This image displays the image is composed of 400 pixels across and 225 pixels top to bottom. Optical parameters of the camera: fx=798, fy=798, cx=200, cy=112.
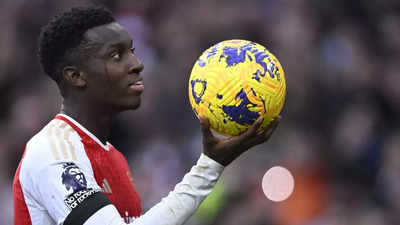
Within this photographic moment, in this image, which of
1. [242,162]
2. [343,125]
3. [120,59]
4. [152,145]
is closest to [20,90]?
[152,145]

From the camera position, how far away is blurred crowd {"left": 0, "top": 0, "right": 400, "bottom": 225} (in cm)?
835

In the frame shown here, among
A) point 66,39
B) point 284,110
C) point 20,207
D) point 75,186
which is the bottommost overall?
point 284,110

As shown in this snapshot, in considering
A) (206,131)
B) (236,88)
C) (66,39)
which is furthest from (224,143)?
(66,39)

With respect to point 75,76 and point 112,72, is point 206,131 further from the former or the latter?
point 75,76

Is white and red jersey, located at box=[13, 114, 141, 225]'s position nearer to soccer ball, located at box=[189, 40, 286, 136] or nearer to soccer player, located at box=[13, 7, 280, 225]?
soccer player, located at box=[13, 7, 280, 225]

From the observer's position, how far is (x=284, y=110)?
9.05 m

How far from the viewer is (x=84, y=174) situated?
13.4 ft

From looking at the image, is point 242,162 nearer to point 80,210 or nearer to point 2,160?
point 2,160

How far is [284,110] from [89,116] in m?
4.87

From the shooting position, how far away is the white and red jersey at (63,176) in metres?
3.96

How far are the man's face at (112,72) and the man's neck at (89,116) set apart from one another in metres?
0.06

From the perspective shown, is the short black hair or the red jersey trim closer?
the red jersey trim

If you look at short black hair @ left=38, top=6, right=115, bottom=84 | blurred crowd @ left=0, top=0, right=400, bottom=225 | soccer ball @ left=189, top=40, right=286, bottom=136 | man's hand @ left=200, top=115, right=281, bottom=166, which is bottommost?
blurred crowd @ left=0, top=0, right=400, bottom=225

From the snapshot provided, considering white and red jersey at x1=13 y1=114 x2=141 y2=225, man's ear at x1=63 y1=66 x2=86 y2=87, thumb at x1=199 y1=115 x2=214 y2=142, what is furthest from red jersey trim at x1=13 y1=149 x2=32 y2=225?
thumb at x1=199 y1=115 x2=214 y2=142
